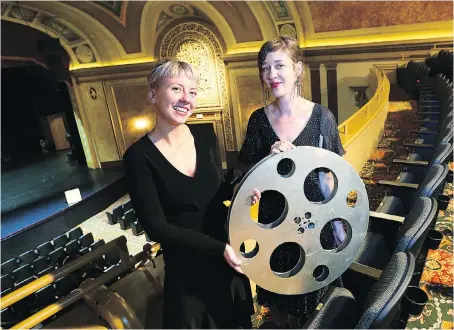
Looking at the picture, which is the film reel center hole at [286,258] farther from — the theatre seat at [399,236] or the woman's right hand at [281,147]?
the theatre seat at [399,236]

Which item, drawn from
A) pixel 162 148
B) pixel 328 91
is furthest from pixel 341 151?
pixel 328 91

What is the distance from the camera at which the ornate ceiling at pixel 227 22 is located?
7434mm

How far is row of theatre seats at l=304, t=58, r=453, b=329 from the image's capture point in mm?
1062

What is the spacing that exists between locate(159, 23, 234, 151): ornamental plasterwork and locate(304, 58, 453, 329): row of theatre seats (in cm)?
797

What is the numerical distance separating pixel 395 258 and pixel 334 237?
224 mm

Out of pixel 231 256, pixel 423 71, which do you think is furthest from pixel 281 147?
pixel 423 71

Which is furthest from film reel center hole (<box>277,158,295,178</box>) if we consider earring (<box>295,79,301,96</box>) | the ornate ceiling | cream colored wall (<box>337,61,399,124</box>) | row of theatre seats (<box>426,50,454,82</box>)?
cream colored wall (<box>337,61,399,124</box>)

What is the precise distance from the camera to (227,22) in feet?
31.4

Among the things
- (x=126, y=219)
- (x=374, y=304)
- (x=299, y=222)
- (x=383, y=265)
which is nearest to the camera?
(x=374, y=304)

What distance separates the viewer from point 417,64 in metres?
6.99

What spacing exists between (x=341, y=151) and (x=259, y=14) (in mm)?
8318

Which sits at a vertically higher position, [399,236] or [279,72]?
[279,72]

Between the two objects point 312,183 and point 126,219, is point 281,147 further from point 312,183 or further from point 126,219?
point 126,219

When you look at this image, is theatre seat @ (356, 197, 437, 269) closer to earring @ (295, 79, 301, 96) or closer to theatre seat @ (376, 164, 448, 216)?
theatre seat @ (376, 164, 448, 216)
